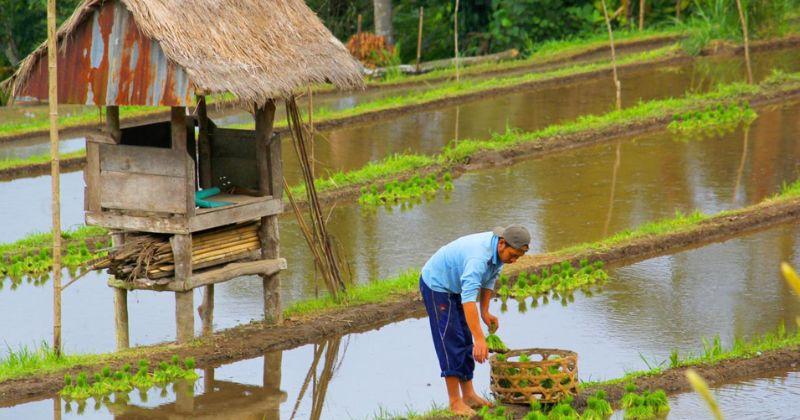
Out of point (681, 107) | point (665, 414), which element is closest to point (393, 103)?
point (681, 107)

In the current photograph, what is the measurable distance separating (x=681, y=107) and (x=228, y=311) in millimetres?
8675

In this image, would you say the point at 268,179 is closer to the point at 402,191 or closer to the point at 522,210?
the point at 522,210

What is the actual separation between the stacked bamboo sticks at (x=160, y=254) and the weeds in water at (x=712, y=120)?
8177mm

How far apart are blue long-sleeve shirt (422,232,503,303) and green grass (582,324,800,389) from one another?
1.13m

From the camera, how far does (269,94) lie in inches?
316

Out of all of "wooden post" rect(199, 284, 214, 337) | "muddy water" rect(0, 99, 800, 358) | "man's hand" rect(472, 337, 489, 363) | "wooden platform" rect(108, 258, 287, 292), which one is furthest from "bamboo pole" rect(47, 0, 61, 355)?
"man's hand" rect(472, 337, 489, 363)

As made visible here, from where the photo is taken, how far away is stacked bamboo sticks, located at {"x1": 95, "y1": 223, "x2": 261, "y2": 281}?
8062 mm

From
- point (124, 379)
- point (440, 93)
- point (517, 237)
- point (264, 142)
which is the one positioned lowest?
point (124, 379)

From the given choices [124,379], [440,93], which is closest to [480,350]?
[124,379]

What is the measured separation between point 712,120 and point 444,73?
6.72 metres

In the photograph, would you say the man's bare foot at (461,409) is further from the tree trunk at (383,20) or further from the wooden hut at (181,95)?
the tree trunk at (383,20)

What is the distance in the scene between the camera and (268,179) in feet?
28.8

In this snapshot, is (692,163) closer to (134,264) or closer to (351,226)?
(351,226)

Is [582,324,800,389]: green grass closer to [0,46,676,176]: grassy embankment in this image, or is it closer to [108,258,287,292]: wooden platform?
[108,258,287,292]: wooden platform
